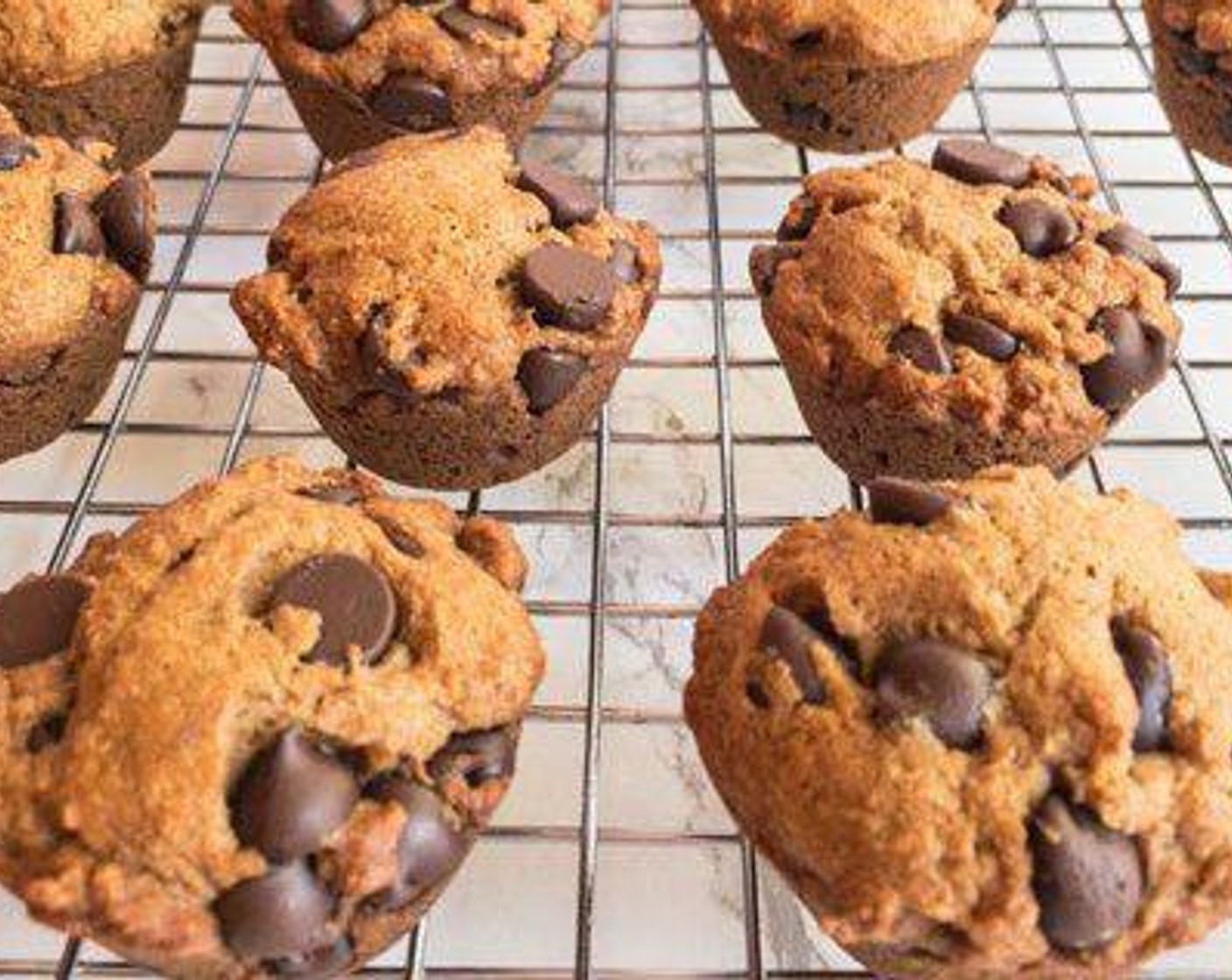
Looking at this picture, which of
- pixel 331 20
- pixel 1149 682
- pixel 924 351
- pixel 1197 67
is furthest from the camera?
pixel 1197 67

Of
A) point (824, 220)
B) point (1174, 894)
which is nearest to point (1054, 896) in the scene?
point (1174, 894)

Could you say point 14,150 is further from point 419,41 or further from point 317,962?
point 317,962

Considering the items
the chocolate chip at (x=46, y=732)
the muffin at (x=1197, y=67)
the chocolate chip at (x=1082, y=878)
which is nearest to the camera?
the chocolate chip at (x=1082, y=878)

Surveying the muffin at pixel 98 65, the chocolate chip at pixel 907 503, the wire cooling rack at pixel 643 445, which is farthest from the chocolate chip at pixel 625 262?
the muffin at pixel 98 65

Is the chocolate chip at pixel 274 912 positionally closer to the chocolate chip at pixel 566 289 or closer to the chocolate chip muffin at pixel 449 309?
the chocolate chip muffin at pixel 449 309

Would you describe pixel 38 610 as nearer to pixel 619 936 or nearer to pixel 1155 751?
pixel 619 936

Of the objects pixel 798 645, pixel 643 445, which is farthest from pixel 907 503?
pixel 643 445

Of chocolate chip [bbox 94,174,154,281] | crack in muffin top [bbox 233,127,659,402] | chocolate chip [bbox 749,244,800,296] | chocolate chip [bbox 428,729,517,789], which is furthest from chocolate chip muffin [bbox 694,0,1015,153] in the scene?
chocolate chip [bbox 428,729,517,789]
